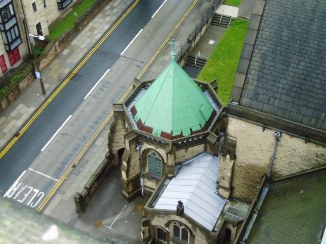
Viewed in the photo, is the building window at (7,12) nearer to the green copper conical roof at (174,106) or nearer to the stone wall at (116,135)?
the stone wall at (116,135)

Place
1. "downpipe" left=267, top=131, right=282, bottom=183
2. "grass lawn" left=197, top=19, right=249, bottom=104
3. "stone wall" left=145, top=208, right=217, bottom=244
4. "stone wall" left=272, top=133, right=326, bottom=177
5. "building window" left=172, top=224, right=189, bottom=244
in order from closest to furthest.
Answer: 1. "stone wall" left=272, top=133, right=326, bottom=177
2. "downpipe" left=267, top=131, right=282, bottom=183
3. "stone wall" left=145, top=208, right=217, bottom=244
4. "building window" left=172, top=224, right=189, bottom=244
5. "grass lawn" left=197, top=19, right=249, bottom=104

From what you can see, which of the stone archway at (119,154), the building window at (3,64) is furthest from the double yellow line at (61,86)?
the stone archway at (119,154)

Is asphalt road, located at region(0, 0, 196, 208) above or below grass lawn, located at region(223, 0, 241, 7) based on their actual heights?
below

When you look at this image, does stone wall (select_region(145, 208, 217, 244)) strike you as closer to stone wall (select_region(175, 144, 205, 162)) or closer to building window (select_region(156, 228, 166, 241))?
building window (select_region(156, 228, 166, 241))

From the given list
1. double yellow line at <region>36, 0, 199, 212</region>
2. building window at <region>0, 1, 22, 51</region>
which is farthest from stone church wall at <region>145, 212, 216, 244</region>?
building window at <region>0, 1, 22, 51</region>

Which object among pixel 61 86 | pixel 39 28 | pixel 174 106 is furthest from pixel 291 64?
pixel 39 28

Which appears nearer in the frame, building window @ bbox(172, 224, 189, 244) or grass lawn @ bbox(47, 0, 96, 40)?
building window @ bbox(172, 224, 189, 244)
